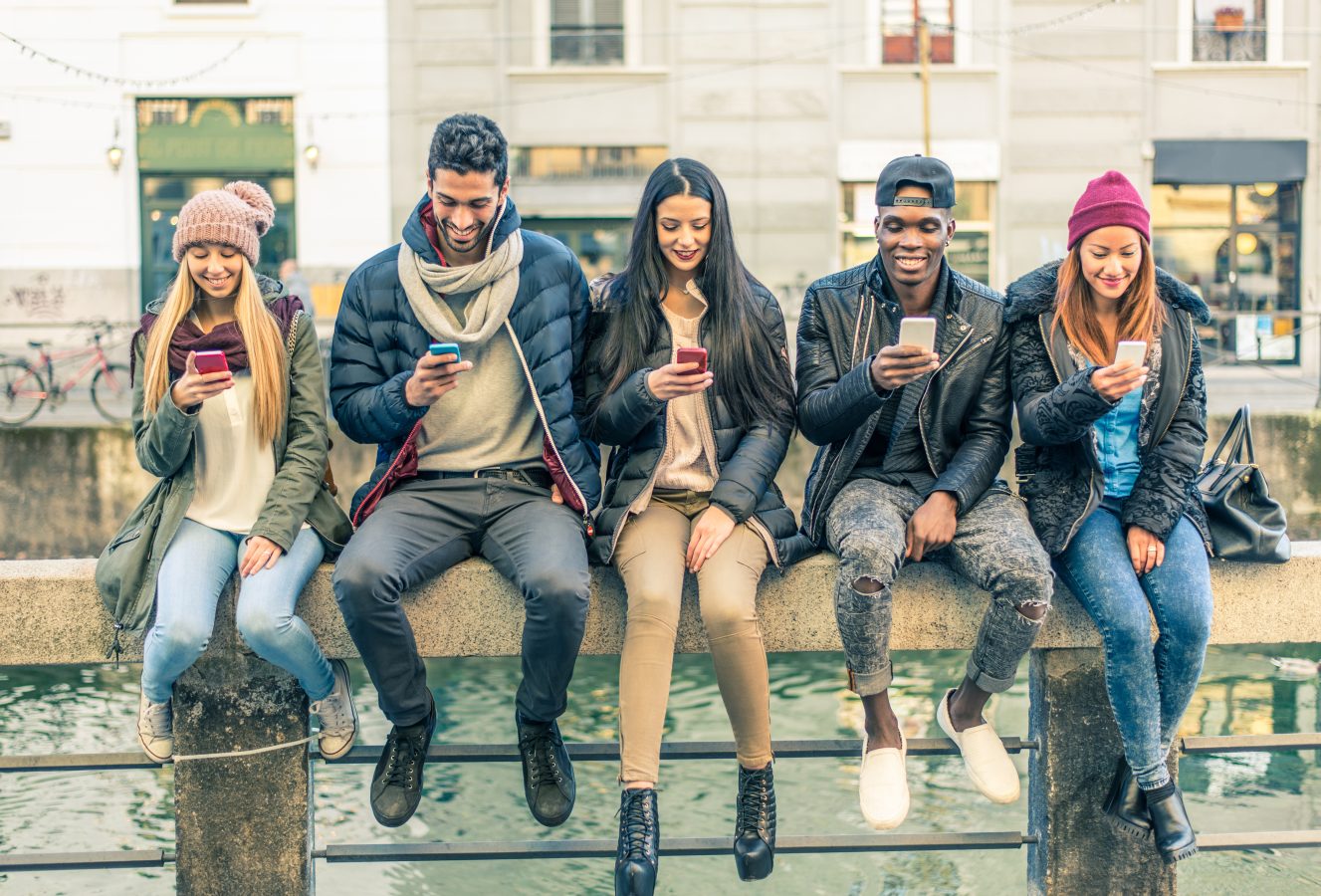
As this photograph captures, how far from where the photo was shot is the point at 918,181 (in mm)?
3605

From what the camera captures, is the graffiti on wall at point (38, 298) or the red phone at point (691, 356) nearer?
the red phone at point (691, 356)

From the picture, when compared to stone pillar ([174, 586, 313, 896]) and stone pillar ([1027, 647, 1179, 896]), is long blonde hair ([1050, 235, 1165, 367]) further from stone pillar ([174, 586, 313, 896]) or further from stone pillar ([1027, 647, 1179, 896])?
stone pillar ([174, 586, 313, 896])

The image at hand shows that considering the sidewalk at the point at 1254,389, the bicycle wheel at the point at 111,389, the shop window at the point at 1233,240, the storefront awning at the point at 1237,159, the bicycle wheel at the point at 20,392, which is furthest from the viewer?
the shop window at the point at 1233,240

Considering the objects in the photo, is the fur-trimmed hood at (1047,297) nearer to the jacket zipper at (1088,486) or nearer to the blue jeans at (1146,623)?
the jacket zipper at (1088,486)

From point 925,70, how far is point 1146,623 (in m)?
13.7

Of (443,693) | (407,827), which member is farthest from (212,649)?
(443,693)

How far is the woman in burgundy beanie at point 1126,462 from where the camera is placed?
329cm

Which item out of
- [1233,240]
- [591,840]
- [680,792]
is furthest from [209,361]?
[1233,240]

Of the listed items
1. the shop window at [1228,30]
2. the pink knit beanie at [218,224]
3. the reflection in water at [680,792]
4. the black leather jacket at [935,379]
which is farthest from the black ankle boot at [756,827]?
the shop window at [1228,30]

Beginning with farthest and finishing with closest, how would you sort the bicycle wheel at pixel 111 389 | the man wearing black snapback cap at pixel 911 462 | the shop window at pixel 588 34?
1. the shop window at pixel 588 34
2. the bicycle wheel at pixel 111 389
3. the man wearing black snapback cap at pixel 911 462

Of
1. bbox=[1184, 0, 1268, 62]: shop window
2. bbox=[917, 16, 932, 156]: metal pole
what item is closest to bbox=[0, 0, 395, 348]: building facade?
bbox=[917, 16, 932, 156]: metal pole

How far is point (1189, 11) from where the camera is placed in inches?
715

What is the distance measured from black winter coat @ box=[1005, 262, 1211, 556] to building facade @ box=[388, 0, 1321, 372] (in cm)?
1438

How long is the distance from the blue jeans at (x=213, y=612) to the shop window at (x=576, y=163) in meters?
15.0
